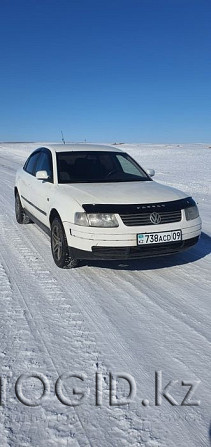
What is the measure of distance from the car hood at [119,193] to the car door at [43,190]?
1.15 ft

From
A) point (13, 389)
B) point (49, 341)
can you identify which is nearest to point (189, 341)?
point (49, 341)

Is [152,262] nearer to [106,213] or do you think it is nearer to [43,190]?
[106,213]

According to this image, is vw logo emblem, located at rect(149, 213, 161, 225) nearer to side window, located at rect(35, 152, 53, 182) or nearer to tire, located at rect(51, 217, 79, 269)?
tire, located at rect(51, 217, 79, 269)

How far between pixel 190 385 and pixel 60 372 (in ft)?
2.82

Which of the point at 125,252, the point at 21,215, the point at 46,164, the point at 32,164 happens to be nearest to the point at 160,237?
the point at 125,252

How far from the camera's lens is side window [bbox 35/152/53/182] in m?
5.29

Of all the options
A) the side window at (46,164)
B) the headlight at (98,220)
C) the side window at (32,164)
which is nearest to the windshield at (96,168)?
the side window at (46,164)

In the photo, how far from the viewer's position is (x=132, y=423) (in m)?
2.08

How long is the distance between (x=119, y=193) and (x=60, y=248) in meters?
0.97

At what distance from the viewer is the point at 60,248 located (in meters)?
4.49

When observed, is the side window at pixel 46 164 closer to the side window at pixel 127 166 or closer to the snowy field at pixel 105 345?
the side window at pixel 127 166

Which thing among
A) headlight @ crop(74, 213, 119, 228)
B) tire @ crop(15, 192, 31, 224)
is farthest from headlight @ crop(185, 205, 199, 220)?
tire @ crop(15, 192, 31, 224)

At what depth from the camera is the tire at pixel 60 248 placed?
4395mm

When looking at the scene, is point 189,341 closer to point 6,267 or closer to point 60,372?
point 60,372
